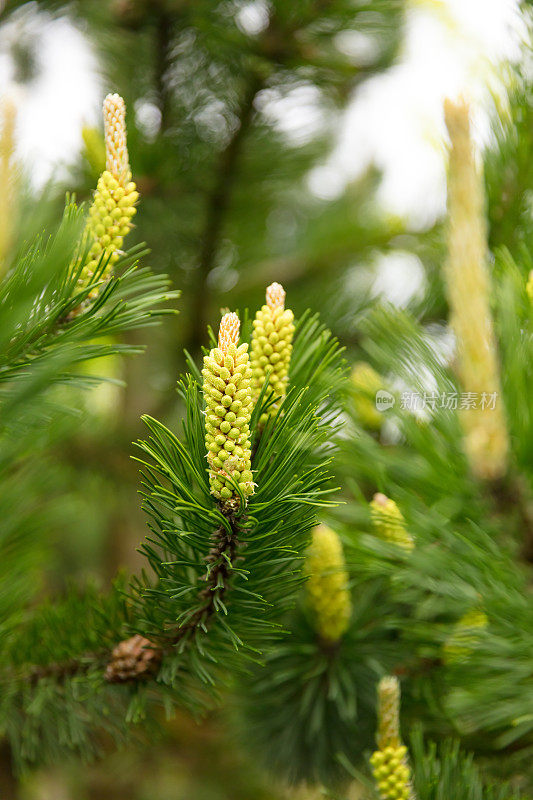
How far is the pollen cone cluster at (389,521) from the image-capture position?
1.39ft

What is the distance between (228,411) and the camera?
0.30m

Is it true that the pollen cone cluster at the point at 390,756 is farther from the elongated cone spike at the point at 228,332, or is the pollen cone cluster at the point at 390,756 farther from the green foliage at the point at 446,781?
the elongated cone spike at the point at 228,332

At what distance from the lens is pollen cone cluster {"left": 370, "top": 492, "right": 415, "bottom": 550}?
1.39 ft

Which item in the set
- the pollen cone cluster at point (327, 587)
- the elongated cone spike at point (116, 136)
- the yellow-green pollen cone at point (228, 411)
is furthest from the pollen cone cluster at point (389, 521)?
the elongated cone spike at point (116, 136)

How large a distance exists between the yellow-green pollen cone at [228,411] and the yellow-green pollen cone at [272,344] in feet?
0.10

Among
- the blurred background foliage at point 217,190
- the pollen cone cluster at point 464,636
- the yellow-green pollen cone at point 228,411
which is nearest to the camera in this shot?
the yellow-green pollen cone at point 228,411

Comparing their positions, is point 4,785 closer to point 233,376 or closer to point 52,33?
point 233,376

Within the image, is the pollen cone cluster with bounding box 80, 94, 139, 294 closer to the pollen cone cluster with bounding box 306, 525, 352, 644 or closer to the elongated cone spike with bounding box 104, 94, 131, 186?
the elongated cone spike with bounding box 104, 94, 131, 186

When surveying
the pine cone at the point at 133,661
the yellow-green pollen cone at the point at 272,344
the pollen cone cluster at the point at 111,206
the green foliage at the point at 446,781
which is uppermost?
the pollen cone cluster at the point at 111,206

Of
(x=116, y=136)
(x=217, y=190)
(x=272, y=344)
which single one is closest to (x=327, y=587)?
(x=272, y=344)

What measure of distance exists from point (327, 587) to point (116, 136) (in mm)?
335

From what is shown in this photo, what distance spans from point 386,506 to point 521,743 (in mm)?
257

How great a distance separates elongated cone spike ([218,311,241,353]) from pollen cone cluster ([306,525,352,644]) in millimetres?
206

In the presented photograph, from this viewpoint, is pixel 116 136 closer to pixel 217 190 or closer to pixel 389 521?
pixel 389 521
